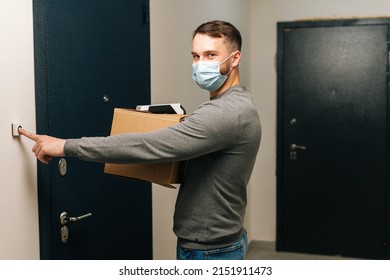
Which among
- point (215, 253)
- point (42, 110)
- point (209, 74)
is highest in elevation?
point (209, 74)

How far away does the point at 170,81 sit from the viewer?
9.11ft

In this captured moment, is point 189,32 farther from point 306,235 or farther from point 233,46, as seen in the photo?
point 306,235

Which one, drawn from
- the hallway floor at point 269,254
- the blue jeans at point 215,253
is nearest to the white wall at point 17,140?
the blue jeans at point 215,253

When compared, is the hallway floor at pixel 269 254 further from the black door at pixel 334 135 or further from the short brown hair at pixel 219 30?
the short brown hair at pixel 219 30

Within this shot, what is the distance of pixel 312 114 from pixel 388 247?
1208 mm

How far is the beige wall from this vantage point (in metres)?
1.55

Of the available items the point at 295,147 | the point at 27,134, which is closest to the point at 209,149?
the point at 27,134

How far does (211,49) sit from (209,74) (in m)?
0.08

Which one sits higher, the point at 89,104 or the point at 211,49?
the point at 211,49

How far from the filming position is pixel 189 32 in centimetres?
304

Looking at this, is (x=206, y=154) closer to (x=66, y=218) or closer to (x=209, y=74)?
(x=209, y=74)

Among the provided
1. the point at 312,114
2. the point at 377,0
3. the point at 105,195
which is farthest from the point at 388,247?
the point at 105,195

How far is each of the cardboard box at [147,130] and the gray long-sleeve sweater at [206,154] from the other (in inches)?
2.2
